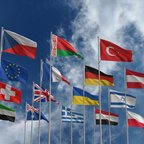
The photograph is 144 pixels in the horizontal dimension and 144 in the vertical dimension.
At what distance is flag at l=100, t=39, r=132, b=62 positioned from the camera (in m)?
34.5

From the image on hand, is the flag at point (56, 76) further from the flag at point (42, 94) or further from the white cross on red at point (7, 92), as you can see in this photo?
the flag at point (42, 94)

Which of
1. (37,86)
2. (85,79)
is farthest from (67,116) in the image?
(85,79)

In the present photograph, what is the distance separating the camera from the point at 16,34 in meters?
31.7

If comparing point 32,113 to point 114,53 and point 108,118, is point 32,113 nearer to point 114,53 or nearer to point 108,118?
point 108,118

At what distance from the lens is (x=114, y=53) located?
3459 cm

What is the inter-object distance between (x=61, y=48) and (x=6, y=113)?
6573mm

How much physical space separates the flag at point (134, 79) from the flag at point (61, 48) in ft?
19.6

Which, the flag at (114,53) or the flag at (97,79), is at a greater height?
the flag at (114,53)

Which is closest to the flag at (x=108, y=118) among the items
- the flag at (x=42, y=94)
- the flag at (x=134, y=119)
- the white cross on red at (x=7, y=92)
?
the flag at (x=42, y=94)

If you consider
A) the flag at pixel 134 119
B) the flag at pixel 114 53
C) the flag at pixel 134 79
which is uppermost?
the flag at pixel 114 53

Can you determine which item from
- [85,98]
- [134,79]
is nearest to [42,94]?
[85,98]

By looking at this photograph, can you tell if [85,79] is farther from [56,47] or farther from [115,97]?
[115,97]

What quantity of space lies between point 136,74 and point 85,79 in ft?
14.3

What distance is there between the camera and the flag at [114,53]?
1358 inches
